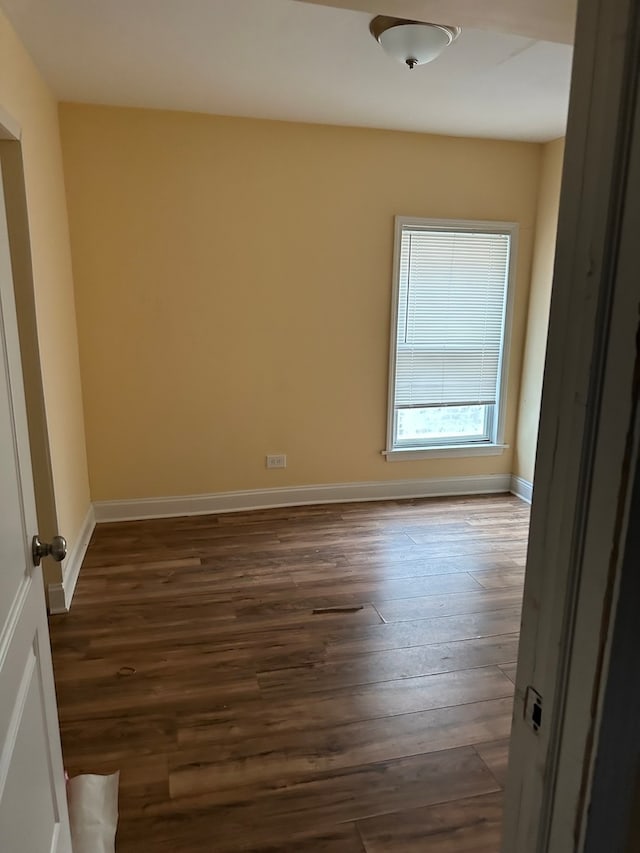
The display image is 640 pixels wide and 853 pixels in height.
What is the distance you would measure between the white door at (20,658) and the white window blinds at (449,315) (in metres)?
3.30

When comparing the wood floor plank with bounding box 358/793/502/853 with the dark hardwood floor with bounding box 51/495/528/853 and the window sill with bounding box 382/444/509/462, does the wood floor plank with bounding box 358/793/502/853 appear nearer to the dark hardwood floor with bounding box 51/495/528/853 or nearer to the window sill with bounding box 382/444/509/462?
the dark hardwood floor with bounding box 51/495/528/853

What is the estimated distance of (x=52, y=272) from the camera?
3.04m

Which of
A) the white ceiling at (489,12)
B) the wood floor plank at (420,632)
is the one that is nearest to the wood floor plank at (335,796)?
the wood floor plank at (420,632)

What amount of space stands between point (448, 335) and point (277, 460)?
5.30ft

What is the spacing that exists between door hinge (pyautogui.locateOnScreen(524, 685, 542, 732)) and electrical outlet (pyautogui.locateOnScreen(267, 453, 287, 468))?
3.48 m

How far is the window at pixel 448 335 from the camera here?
13.7ft

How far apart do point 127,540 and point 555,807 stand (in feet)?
11.0

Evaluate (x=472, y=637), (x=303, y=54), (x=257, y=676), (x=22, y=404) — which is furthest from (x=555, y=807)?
(x=303, y=54)

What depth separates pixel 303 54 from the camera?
8.73ft

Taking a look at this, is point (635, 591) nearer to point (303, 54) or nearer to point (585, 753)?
point (585, 753)

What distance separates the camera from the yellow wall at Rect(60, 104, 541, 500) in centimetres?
362

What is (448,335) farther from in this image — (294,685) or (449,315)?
(294,685)

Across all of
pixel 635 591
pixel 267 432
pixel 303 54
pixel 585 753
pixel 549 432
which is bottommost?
pixel 267 432

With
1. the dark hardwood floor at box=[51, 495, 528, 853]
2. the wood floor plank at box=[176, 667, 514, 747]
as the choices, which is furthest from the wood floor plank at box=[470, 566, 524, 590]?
the wood floor plank at box=[176, 667, 514, 747]
